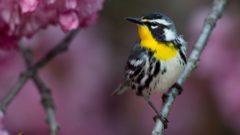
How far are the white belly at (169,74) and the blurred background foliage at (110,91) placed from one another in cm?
56

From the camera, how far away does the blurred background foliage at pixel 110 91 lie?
2.32 metres

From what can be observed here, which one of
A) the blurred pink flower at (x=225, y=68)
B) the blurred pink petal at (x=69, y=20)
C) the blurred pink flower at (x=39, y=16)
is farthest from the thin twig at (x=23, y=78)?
the blurred pink flower at (x=225, y=68)

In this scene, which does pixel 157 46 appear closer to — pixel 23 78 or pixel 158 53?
pixel 158 53

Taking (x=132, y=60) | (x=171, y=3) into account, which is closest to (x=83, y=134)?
(x=132, y=60)

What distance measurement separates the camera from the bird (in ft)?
5.80

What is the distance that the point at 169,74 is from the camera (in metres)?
1.77

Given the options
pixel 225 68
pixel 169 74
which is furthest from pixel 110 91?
pixel 169 74

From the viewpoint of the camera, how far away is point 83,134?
2.33 m

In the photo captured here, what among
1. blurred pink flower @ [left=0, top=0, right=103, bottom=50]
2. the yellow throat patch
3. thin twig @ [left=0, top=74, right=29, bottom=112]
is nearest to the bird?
the yellow throat patch

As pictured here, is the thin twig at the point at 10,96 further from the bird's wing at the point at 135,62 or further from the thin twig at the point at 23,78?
the bird's wing at the point at 135,62

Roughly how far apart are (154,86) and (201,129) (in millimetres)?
692

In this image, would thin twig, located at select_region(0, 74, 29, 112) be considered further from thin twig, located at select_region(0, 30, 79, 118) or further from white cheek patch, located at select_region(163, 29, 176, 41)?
white cheek patch, located at select_region(163, 29, 176, 41)

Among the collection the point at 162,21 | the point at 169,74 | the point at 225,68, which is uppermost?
the point at 162,21

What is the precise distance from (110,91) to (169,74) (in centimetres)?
71
